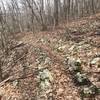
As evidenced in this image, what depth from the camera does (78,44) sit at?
38.3 ft

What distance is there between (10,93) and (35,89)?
50.0 inches

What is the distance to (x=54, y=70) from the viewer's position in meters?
9.73

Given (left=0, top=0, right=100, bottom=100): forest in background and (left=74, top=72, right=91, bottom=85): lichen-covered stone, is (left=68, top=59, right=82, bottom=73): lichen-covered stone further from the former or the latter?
(left=74, top=72, right=91, bottom=85): lichen-covered stone

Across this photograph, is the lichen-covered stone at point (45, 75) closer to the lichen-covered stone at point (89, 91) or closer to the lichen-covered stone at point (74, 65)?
the lichen-covered stone at point (74, 65)

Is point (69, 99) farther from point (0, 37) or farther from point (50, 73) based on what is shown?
point (0, 37)

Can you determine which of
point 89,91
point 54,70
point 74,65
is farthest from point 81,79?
point 54,70

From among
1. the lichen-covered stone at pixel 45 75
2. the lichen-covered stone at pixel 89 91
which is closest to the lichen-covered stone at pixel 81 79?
the lichen-covered stone at pixel 89 91

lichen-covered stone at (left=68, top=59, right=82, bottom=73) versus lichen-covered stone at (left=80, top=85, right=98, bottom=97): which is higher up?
lichen-covered stone at (left=68, top=59, right=82, bottom=73)

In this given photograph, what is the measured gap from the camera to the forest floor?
27.1 feet

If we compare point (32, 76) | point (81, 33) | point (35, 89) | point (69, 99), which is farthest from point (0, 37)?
point (69, 99)

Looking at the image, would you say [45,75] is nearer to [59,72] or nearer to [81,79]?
[59,72]

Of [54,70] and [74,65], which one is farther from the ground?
[74,65]

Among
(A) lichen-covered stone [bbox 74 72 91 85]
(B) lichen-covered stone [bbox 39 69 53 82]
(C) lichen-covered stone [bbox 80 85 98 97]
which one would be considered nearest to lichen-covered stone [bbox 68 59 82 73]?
(A) lichen-covered stone [bbox 74 72 91 85]

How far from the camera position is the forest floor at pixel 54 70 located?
826cm
